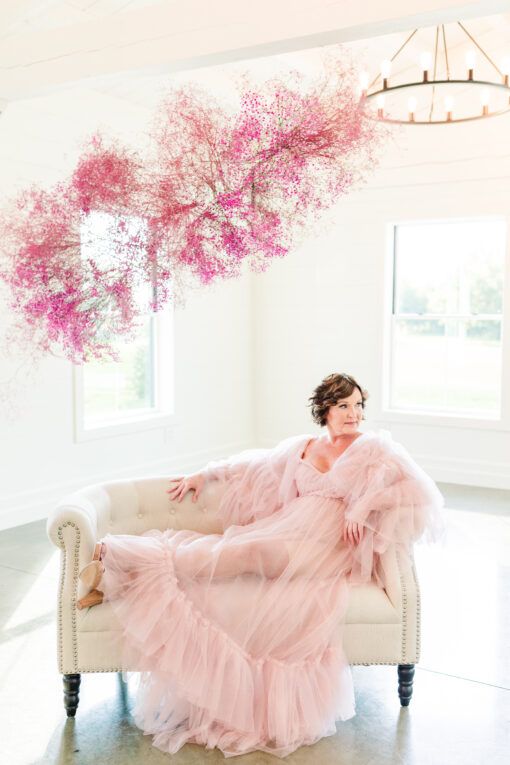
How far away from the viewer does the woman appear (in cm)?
243

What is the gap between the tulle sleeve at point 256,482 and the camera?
9.96 ft

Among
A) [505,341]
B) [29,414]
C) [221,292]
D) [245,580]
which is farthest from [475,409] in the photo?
[245,580]

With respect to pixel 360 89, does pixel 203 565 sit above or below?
below

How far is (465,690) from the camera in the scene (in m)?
2.85

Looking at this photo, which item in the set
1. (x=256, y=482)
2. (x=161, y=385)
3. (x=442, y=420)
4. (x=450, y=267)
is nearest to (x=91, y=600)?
→ (x=256, y=482)

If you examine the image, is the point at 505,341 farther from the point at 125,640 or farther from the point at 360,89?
the point at 125,640

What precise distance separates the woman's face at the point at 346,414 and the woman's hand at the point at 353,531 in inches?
16.6

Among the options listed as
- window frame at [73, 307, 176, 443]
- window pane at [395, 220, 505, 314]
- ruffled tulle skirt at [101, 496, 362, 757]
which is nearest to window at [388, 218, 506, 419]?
window pane at [395, 220, 505, 314]

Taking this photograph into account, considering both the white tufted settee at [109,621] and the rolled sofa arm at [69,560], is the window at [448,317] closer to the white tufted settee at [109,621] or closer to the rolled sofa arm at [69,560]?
the white tufted settee at [109,621]

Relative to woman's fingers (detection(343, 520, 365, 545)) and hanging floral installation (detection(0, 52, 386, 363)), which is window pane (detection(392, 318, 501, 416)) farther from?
hanging floral installation (detection(0, 52, 386, 363))

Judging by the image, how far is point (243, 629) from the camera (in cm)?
249

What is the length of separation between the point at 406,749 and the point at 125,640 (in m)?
0.97

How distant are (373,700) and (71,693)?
3.53ft

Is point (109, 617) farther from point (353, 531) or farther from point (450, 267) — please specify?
point (450, 267)
